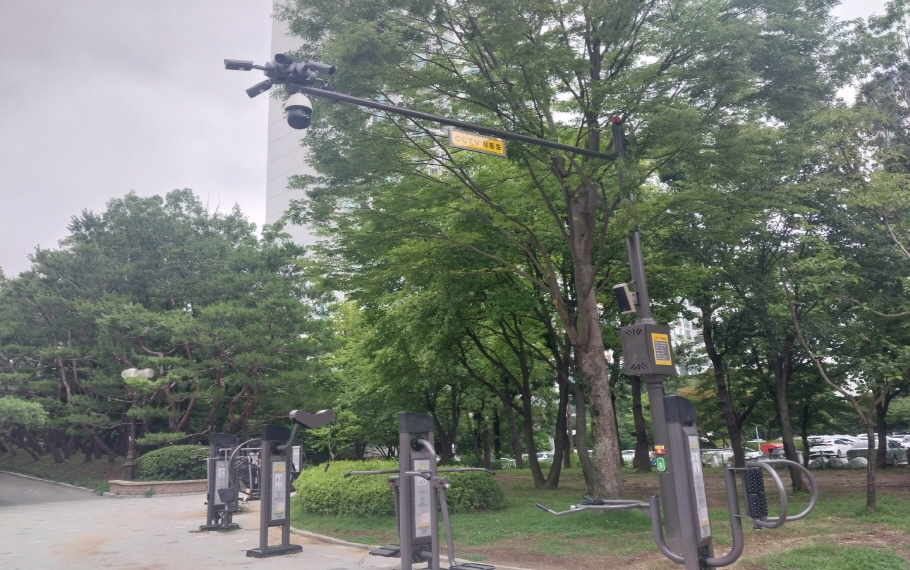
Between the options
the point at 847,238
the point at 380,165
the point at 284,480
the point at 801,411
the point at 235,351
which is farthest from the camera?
the point at 235,351

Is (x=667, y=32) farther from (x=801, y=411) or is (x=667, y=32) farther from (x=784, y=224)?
(x=801, y=411)

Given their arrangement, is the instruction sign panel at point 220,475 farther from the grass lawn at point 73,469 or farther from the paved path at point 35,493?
the grass lawn at point 73,469

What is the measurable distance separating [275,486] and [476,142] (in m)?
6.67

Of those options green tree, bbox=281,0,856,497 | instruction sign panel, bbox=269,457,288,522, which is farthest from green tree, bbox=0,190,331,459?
instruction sign panel, bbox=269,457,288,522

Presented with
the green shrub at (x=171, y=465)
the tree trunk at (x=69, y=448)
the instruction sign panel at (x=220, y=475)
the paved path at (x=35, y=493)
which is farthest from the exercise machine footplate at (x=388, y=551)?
the tree trunk at (x=69, y=448)

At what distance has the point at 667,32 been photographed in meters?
11.5

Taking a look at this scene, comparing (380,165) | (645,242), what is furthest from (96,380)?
(645,242)

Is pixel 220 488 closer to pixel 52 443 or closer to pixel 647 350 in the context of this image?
pixel 647 350

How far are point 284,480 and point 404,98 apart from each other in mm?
6987

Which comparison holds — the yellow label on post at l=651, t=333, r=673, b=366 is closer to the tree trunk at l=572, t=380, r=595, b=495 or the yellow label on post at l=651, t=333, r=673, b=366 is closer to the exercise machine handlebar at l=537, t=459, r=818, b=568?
the exercise machine handlebar at l=537, t=459, r=818, b=568

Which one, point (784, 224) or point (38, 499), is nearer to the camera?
point (784, 224)

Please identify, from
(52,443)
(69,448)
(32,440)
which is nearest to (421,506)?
(52,443)

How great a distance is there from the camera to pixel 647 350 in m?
7.42

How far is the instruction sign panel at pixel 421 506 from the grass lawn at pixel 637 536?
1.87 meters
